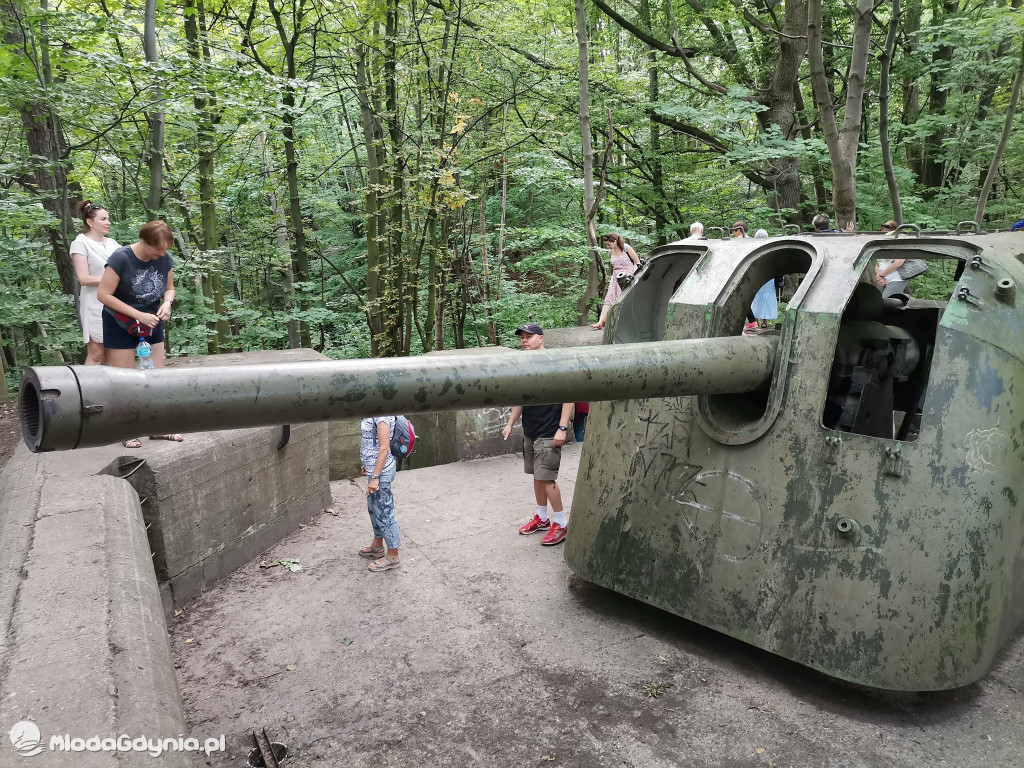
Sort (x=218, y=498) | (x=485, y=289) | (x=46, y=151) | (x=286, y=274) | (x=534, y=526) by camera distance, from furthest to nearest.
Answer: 1. (x=485, y=289)
2. (x=286, y=274)
3. (x=46, y=151)
4. (x=534, y=526)
5. (x=218, y=498)

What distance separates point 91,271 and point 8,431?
3.00m

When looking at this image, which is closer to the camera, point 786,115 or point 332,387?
point 332,387

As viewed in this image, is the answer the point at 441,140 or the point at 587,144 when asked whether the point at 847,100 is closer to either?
the point at 587,144

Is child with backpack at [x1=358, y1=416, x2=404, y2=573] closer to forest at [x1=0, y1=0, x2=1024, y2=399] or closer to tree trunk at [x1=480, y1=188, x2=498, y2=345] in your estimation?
forest at [x1=0, y1=0, x2=1024, y2=399]

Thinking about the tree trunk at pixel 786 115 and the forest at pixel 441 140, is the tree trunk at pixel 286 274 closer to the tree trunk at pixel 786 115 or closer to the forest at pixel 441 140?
the forest at pixel 441 140

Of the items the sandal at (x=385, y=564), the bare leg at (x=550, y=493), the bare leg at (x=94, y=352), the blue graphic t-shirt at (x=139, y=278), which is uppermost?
the blue graphic t-shirt at (x=139, y=278)

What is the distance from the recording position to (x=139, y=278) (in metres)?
4.38

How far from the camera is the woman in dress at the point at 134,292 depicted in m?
4.29

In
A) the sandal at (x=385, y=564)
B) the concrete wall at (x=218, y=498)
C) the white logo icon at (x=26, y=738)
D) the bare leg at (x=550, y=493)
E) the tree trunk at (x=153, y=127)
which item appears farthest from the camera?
the tree trunk at (x=153, y=127)

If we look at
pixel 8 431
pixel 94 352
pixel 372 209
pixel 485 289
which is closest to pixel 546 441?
pixel 94 352

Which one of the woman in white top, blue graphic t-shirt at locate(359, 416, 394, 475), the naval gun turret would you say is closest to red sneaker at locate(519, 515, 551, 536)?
blue graphic t-shirt at locate(359, 416, 394, 475)

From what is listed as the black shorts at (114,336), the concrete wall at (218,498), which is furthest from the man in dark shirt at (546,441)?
the black shorts at (114,336)

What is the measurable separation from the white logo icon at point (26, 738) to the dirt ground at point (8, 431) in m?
4.32

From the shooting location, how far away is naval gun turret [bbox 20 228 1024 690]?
2902 mm
